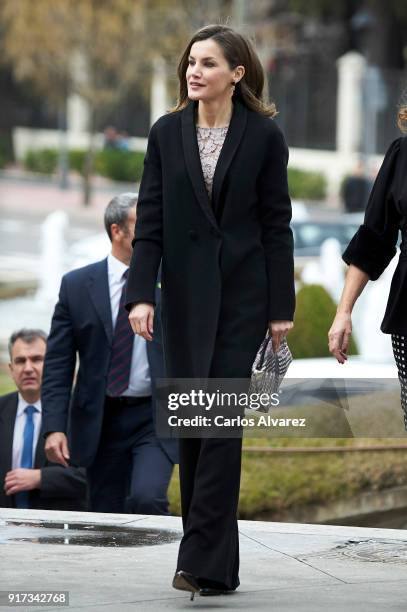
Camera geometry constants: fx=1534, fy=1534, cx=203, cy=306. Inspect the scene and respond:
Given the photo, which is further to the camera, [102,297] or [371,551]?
[102,297]

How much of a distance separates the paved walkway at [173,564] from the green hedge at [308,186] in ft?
109

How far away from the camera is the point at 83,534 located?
5914 mm

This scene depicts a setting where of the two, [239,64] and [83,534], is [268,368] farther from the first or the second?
[83,534]

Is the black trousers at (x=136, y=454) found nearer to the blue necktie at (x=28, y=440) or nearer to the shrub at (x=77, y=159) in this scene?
the blue necktie at (x=28, y=440)

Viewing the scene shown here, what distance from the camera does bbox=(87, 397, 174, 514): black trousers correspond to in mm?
6371

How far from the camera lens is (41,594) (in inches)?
187

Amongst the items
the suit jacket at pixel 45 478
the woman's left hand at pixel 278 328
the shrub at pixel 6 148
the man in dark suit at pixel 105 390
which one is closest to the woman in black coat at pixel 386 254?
the woman's left hand at pixel 278 328

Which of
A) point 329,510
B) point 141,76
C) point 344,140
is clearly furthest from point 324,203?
point 329,510

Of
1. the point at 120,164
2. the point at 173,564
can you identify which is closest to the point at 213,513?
the point at 173,564

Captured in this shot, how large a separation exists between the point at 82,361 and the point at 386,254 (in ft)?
6.31

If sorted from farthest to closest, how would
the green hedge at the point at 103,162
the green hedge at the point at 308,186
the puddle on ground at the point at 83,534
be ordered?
the green hedge at the point at 103,162 → the green hedge at the point at 308,186 → the puddle on ground at the point at 83,534

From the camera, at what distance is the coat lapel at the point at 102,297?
6363mm

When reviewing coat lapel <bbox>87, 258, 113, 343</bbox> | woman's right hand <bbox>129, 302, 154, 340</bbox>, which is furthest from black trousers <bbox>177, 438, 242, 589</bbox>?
coat lapel <bbox>87, 258, 113, 343</bbox>

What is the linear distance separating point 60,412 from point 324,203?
3351 centimetres
